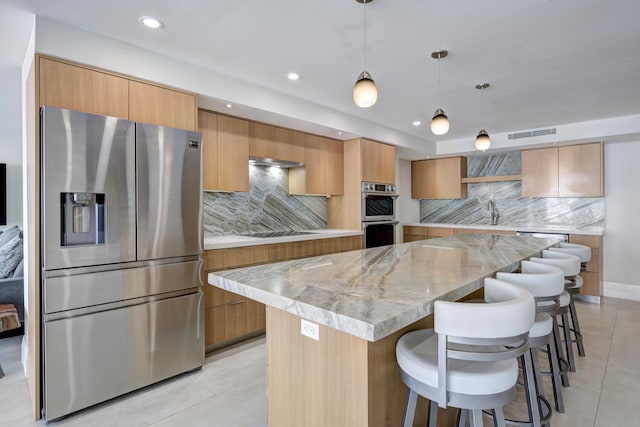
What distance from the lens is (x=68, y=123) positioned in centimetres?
215

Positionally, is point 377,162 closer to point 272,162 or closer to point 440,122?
point 272,162

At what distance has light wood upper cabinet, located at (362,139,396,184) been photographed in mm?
4734

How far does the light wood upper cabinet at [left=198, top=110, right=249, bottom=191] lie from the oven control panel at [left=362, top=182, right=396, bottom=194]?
5.66 feet

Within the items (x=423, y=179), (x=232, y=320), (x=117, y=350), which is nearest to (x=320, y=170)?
(x=232, y=320)

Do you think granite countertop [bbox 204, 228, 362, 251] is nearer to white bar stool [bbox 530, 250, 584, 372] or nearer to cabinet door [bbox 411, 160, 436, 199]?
white bar stool [bbox 530, 250, 584, 372]

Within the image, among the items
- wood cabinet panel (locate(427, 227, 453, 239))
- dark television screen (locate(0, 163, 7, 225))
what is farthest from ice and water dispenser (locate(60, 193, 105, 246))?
wood cabinet panel (locate(427, 227, 453, 239))

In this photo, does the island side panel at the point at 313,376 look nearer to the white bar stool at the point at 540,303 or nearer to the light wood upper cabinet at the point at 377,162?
the white bar stool at the point at 540,303

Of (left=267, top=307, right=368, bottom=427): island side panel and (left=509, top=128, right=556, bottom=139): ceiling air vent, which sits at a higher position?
(left=509, top=128, right=556, bottom=139): ceiling air vent

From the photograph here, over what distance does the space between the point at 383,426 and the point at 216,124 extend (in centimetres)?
298

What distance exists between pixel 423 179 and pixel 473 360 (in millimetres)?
5746

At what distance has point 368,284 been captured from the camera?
5.18 feet

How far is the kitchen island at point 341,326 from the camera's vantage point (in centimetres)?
122

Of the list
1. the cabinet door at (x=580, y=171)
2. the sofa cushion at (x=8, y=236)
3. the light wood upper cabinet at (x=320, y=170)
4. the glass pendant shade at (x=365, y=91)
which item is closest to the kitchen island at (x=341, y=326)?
the glass pendant shade at (x=365, y=91)

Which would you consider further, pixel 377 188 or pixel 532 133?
pixel 532 133
